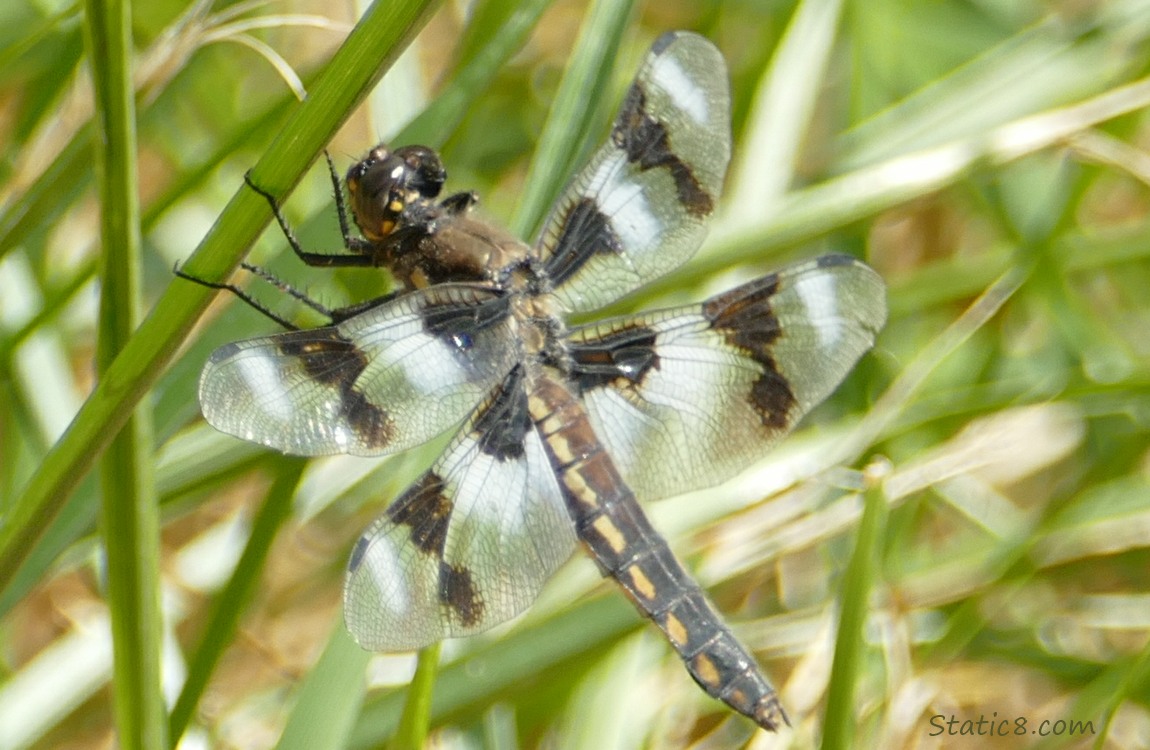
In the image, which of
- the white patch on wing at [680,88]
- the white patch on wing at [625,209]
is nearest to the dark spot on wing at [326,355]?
the white patch on wing at [625,209]

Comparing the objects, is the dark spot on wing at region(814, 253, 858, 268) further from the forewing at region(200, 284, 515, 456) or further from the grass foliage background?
the forewing at region(200, 284, 515, 456)

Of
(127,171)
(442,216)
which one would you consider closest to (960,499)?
(442,216)

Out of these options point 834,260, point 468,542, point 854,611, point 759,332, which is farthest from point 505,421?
point 854,611

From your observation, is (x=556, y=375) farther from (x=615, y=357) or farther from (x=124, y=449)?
(x=124, y=449)

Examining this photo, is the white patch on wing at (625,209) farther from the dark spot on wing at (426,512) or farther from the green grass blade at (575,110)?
the dark spot on wing at (426,512)

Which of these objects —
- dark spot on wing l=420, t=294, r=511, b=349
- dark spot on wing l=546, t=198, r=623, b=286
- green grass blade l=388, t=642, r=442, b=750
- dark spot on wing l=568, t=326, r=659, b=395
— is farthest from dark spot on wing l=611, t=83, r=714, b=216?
green grass blade l=388, t=642, r=442, b=750

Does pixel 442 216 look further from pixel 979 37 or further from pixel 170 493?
pixel 979 37
